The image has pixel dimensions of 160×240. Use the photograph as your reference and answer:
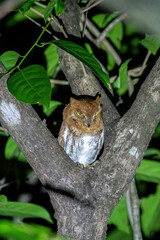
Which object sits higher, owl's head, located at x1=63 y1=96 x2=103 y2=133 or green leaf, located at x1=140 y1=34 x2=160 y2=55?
green leaf, located at x1=140 y1=34 x2=160 y2=55

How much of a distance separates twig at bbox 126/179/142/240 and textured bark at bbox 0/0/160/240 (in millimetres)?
1015

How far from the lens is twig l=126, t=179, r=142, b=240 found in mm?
2752

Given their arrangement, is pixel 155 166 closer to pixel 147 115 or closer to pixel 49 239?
pixel 147 115

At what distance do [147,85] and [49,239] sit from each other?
5.96 feet

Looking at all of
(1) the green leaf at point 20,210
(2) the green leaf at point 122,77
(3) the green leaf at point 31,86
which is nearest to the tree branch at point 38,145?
(3) the green leaf at point 31,86

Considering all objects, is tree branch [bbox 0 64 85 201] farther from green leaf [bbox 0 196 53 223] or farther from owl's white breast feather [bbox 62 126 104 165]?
owl's white breast feather [bbox 62 126 104 165]

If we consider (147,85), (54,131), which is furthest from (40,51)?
(147,85)

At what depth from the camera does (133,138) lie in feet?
6.51

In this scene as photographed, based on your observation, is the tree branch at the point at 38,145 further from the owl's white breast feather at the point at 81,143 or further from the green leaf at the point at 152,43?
the green leaf at the point at 152,43

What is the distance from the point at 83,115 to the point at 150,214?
1387 mm

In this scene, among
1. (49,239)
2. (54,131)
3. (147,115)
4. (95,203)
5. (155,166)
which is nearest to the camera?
(49,239)

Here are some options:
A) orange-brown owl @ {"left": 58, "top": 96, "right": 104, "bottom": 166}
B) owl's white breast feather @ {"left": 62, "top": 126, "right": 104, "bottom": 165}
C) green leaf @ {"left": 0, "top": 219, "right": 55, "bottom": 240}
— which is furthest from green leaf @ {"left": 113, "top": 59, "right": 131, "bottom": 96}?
green leaf @ {"left": 0, "top": 219, "right": 55, "bottom": 240}

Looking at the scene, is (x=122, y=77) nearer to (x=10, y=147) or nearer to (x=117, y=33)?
(x=117, y=33)

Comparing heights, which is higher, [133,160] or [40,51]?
[40,51]
